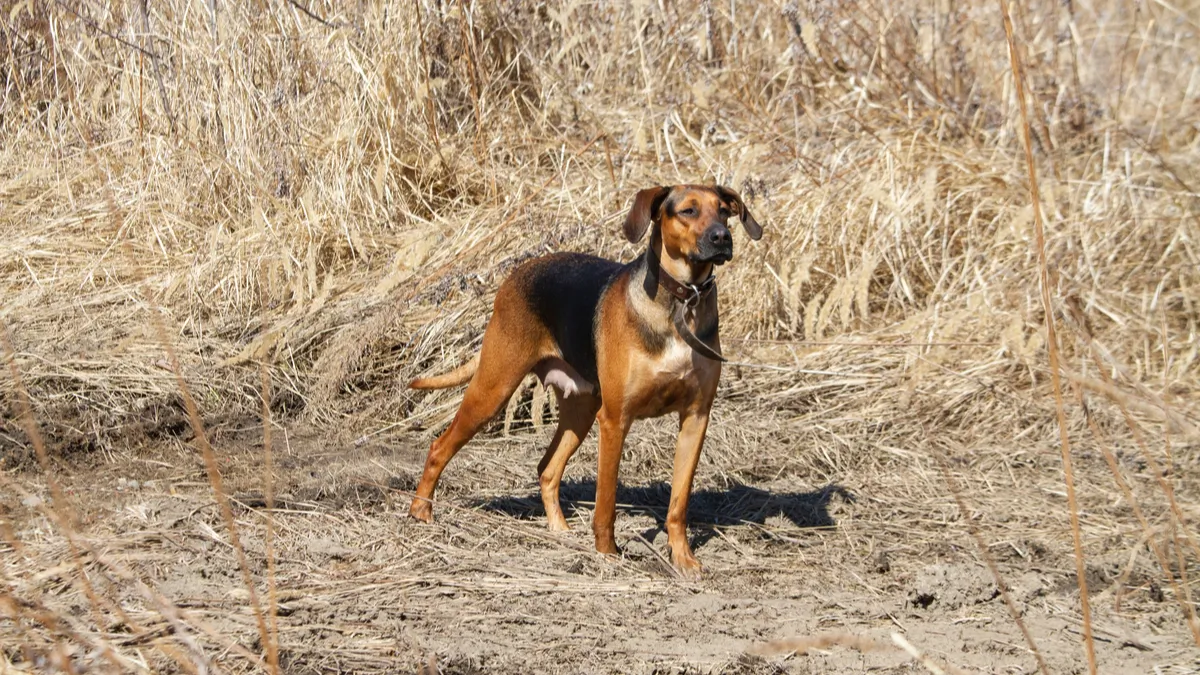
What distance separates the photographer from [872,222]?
7051 mm

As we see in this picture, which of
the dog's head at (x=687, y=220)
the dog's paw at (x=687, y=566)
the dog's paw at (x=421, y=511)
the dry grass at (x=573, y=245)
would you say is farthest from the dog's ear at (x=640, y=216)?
the dog's paw at (x=421, y=511)

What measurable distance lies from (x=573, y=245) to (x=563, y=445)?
2.03 metres

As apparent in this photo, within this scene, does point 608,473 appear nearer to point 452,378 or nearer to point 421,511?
point 421,511

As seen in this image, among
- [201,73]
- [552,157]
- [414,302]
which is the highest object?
[201,73]

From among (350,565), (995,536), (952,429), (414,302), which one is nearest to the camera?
(350,565)

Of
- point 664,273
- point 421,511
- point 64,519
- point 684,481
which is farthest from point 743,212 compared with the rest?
point 64,519

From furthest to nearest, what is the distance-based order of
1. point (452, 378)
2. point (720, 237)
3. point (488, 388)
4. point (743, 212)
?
point (452, 378) < point (488, 388) < point (743, 212) < point (720, 237)

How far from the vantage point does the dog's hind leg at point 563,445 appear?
5.11 meters

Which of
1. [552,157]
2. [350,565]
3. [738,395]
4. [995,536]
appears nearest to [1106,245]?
[738,395]

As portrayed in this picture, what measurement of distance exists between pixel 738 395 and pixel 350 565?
A: 270cm

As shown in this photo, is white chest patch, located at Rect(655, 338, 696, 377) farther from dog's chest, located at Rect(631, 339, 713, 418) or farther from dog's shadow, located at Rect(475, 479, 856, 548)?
dog's shadow, located at Rect(475, 479, 856, 548)

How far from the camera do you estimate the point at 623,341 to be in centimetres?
439

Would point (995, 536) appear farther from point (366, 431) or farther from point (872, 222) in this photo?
point (366, 431)

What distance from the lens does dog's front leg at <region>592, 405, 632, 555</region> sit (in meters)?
4.48
